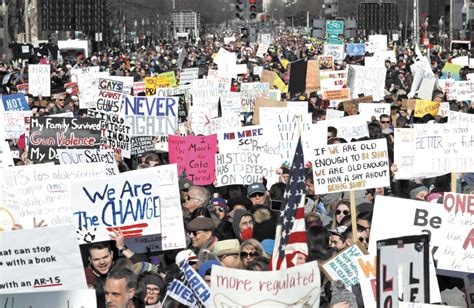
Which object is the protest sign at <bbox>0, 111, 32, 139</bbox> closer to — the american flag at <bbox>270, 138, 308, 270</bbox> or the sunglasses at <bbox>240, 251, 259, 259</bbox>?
the sunglasses at <bbox>240, 251, 259, 259</bbox>

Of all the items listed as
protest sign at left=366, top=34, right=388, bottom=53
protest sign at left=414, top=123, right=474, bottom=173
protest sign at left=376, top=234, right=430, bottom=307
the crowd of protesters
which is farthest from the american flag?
protest sign at left=366, top=34, right=388, bottom=53

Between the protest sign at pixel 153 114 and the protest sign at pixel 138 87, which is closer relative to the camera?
the protest sign at pixel 153 114

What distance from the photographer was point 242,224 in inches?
464

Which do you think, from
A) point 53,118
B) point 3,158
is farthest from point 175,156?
point 3,158

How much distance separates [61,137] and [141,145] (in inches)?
95.0

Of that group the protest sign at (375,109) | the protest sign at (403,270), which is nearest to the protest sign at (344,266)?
the protest sign at (403,270)

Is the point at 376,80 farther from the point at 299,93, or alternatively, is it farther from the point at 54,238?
the point at 54,238

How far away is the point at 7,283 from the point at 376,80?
20083 millimetres

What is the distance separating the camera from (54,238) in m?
8.49

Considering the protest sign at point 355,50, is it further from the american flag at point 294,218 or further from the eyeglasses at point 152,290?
the american flag at point 294,218

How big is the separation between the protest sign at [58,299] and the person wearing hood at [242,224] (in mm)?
3963

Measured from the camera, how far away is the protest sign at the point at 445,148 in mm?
13812

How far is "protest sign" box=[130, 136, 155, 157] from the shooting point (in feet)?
60.3

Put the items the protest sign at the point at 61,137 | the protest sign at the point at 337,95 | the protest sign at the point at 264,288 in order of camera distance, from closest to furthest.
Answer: the protest sign at the point at 264,288 → the protest sign at the point at 61,137 → the protest sign at the point at 337,95
